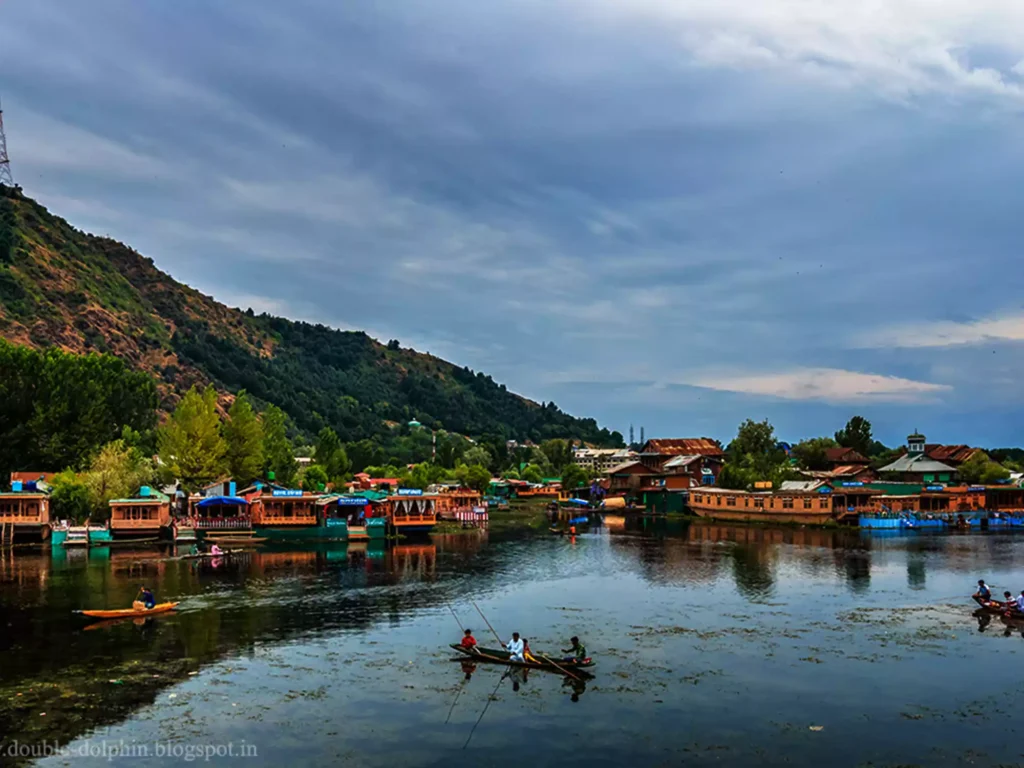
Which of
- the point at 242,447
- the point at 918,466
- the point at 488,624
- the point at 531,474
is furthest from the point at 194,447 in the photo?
the point at 918,466

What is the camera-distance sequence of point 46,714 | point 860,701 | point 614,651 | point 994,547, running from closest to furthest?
point 46,714, point 860,701, point 614,651, point 994,547

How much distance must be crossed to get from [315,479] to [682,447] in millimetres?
84401

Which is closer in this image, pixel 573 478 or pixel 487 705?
pixel 487 705

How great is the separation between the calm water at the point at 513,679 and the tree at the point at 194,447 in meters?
28.2

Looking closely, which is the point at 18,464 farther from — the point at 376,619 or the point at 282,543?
the point at 376,619

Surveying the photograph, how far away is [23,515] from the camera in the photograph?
72.2 metres

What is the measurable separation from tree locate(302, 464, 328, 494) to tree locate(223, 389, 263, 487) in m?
20.3

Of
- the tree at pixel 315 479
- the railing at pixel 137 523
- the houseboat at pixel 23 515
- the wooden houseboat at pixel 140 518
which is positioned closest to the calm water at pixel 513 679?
the railing at pixel 137 523

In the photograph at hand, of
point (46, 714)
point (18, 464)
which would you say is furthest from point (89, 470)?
point (46, 714)

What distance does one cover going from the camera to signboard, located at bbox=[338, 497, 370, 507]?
3302 inches

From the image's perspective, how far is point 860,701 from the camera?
2958 centimetres

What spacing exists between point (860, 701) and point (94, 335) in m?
171

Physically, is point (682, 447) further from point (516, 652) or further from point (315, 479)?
point (516, 652)

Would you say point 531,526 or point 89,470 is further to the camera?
point 531,526
